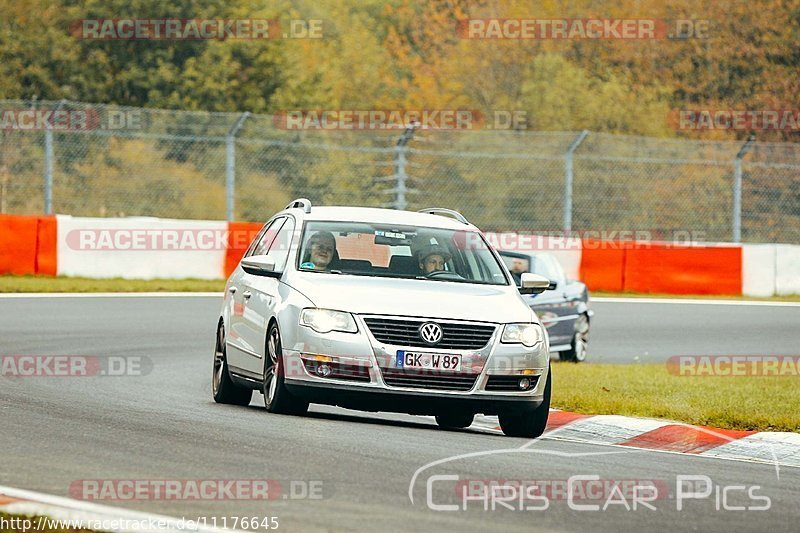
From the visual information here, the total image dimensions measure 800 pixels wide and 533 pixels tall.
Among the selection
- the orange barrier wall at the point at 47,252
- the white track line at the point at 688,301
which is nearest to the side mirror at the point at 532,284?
the orange barrier wall at the point at 47,252

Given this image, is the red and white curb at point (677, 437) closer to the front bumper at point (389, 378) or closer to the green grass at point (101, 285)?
the front bumper at point (389, 378)

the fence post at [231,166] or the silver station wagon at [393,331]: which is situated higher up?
the fence post at [231,166]

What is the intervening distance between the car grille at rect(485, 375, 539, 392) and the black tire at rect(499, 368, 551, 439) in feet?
0.60

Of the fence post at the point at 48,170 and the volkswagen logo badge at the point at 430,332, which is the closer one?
the volkswagen logo badge at the point at 430,332

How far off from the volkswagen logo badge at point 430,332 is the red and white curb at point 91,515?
372 cm

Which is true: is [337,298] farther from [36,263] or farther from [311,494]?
[36,263]

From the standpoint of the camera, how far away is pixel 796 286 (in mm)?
29875

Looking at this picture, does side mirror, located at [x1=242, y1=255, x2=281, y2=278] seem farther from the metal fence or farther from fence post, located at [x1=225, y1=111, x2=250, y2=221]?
fence post, located at [x1=225, y1=111, x2=250, y2=221]

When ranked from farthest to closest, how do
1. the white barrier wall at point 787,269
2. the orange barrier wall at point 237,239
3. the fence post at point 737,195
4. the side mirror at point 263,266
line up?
the white barrier wall at point 787,269 → the fence post at point 737,195 → the orange barrier wall at point 237,239 → the side mirror at point 263,266

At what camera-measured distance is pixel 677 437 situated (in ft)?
37.9

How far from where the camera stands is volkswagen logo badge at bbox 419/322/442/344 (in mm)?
10750

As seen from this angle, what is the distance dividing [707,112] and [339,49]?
33059 mm

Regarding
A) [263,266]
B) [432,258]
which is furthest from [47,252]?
[432,258]

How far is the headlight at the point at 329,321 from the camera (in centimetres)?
1079
